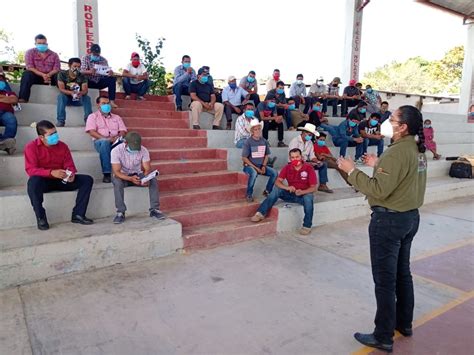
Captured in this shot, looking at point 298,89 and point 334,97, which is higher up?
point 298,89

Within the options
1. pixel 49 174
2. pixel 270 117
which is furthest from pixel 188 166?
pixel 270 117

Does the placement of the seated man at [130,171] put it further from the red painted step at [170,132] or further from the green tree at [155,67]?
the green tree at [155,67]

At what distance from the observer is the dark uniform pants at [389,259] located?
2.39 metres

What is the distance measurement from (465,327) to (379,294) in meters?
0.96

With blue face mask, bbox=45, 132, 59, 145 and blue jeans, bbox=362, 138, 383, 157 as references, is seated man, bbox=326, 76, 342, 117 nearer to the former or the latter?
blue jeans, bbox=362, 138, 383, 157

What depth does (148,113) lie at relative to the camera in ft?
23.6

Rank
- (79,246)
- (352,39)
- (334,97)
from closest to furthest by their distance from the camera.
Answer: (79,246)
(334,97)
(352,39)

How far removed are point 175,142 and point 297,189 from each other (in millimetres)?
2455

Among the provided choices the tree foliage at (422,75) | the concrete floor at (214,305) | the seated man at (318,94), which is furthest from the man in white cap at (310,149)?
the tree foliage at (422,75)

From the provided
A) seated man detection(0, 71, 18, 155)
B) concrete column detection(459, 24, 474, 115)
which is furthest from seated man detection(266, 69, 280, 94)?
concrete column detection(459, 24, 474, 115)

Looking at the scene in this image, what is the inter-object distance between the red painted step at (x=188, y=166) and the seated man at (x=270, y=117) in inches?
65.7

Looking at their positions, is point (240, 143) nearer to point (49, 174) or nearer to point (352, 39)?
point (49, 174)

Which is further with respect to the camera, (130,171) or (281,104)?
(281,104)

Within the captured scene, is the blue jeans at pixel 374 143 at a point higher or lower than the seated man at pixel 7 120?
lower
